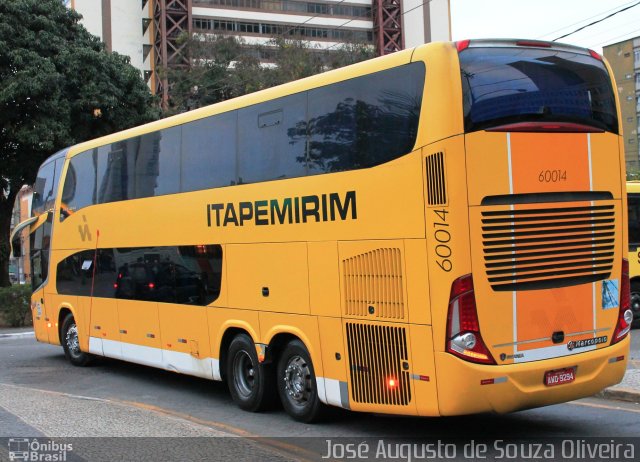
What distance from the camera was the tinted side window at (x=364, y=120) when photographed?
7.02 m

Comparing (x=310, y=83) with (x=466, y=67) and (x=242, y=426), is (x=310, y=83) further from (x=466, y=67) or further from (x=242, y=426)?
(x=242, y=426)

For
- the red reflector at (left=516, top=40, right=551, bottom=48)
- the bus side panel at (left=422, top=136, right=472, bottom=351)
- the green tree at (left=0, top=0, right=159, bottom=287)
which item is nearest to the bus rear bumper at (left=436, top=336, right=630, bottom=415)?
the bus side panel at (left=422, top=136, right=472, bottom=351)

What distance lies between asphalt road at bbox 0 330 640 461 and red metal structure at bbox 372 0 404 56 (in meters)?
67.1

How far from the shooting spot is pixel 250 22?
70.6 metres

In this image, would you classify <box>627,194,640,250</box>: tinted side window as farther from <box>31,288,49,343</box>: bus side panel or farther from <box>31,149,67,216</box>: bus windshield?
<box>31,288,49,343</box>: bus side panel

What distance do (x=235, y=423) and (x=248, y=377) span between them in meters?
0.90

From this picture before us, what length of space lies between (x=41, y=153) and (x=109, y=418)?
1800 cm

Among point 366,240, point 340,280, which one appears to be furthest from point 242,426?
point 366,240

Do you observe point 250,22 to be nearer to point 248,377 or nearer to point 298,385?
point 248,377

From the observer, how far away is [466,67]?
6.76 metres

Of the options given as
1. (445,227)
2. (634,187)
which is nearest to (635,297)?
(634,187)

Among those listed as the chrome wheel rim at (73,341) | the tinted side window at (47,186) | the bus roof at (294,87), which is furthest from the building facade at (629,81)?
the bus roof at (294,87)

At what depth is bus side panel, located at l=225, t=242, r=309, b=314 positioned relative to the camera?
325 inches

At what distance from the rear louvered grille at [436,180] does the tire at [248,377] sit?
131 inches
